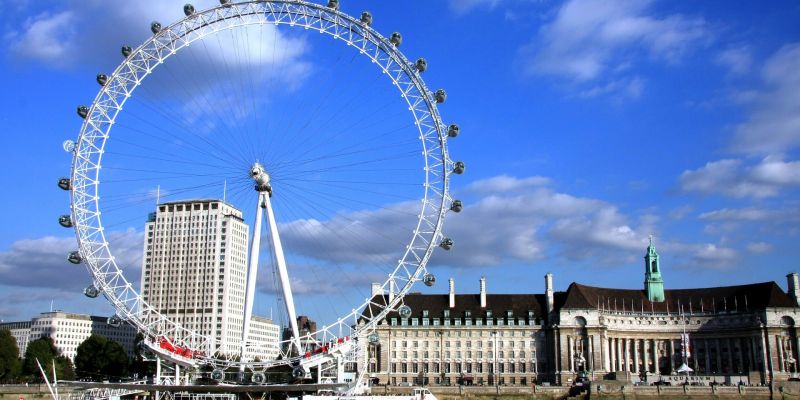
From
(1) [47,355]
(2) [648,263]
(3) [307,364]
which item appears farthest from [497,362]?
(1) [47,355]

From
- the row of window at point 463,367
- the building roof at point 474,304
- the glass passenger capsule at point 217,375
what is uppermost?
the building roof at point 474,304

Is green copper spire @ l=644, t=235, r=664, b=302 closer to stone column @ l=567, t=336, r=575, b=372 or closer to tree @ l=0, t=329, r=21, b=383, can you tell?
stone column @ l=567, t=336, r=575, b=372

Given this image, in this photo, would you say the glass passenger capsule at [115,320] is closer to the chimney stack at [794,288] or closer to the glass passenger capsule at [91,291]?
the glass passenger capsule at [91,291]

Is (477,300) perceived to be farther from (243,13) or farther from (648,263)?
(243,13)

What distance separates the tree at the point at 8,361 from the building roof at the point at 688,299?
268 ft

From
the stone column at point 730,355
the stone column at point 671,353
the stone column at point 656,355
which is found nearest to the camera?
the stone column at point 730,355

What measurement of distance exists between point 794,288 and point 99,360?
106 meters

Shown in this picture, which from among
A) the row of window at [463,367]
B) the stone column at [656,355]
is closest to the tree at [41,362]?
the row of window at [463,367]

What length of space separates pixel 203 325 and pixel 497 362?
94612 millimetres

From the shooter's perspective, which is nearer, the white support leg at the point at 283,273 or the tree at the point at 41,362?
the white support leg at the point at 283,273

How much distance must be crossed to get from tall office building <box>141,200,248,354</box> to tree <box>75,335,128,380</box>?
198ft

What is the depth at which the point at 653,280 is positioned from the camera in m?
130

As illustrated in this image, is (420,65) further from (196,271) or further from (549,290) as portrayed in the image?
(196,271)

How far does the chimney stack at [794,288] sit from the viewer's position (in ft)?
381
